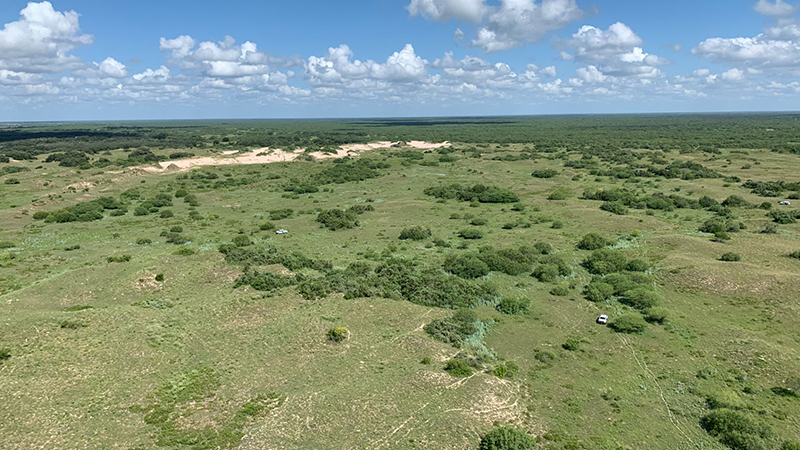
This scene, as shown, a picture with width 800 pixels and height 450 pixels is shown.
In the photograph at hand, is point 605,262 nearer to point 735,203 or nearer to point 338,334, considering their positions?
point 338,334

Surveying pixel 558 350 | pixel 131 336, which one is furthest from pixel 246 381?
pixel 558 350

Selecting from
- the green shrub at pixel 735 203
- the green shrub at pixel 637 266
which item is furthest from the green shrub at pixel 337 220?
the green shrub at pixel 735 203

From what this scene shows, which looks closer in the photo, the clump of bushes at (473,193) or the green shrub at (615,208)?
the green shrub at (615,208)

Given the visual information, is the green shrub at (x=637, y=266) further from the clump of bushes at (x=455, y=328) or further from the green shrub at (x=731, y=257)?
the clump of bushes at (x=455, y=328)

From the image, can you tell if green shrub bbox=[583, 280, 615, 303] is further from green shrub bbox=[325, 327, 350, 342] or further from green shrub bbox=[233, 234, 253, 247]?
green shrub bbox=[233, 234, 253, 247]

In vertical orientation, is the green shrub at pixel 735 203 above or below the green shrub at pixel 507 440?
above

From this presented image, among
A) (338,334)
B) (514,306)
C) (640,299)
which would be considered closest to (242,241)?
(338,334)

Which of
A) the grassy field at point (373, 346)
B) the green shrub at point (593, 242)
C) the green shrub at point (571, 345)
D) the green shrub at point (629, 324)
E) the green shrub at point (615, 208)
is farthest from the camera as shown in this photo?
the green shrub at point (615, 208)

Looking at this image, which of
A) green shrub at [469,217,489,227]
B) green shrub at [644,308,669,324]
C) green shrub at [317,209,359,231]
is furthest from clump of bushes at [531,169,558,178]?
green shrub at [644,308,669,324]
